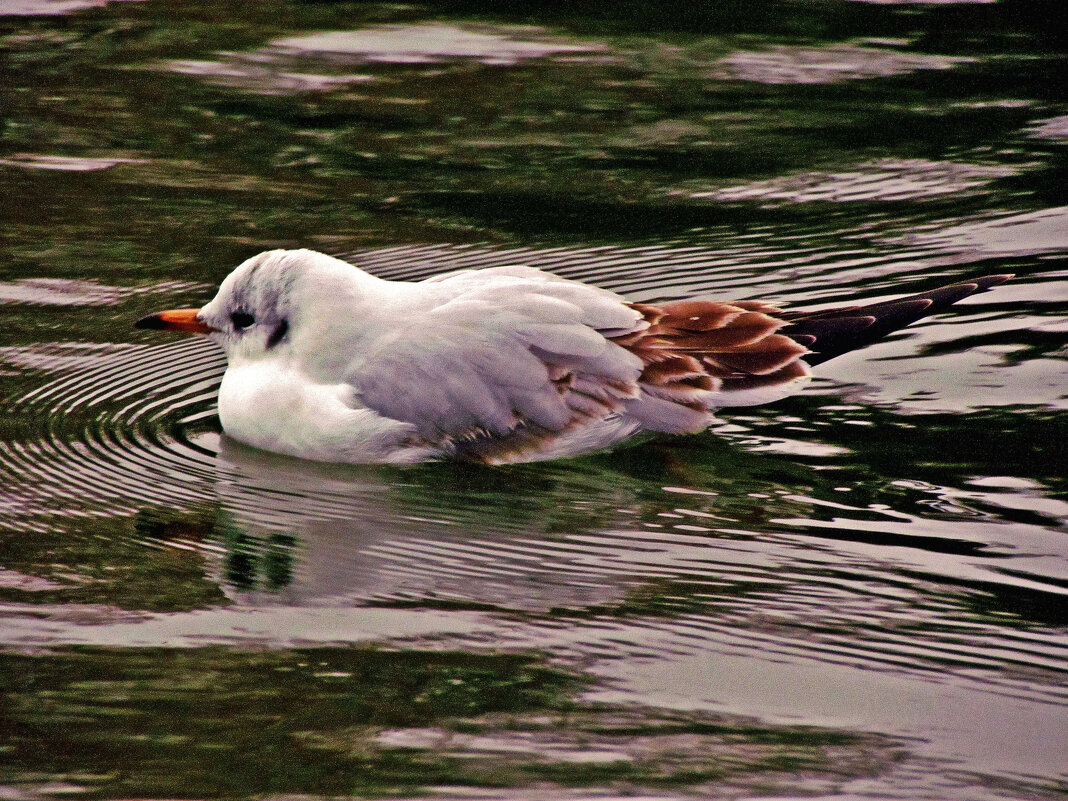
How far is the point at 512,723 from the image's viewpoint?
13.3ft

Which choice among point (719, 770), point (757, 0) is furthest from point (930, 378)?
point (757, 0)

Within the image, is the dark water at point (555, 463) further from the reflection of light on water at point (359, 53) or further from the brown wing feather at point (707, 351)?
the brown wing feather at point (707, 351)

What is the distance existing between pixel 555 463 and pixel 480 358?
0.48 m

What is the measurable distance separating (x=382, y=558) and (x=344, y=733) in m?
0.98

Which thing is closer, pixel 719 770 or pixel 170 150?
pixel 719 770

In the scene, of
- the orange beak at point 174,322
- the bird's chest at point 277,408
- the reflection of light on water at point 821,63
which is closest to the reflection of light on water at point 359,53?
the reflection of light on water at point 821,63

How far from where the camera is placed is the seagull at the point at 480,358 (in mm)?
5539

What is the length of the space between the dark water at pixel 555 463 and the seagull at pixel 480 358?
129 mm

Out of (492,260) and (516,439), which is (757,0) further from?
(516,439)

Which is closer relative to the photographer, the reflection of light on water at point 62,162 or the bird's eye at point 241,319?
the bird's eye at point 241,319

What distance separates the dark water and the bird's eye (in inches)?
15.9

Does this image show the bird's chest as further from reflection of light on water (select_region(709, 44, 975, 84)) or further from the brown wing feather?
reflection of light on water (select_region(709, 44, 975, 84))

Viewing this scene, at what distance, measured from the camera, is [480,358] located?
Result: 18.0 feet

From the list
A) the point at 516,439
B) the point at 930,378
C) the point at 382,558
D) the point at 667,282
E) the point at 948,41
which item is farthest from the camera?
the point at 948,41
